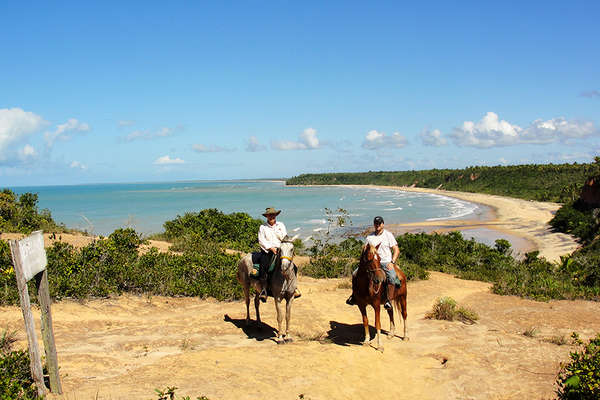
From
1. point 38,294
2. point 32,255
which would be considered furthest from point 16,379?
point 32,255

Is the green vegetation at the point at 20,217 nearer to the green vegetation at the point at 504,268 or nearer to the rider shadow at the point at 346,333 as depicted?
the rider shadow at the point at 346,333

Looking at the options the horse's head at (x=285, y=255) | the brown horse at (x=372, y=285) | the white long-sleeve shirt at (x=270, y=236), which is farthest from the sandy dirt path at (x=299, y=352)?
the white long-sleeve shirt at (x=270, y=236)

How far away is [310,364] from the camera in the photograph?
6.32 meters

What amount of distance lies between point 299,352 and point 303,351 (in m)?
0.09

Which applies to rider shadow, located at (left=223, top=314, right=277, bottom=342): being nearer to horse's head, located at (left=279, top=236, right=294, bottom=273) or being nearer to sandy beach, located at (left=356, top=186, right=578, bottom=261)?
horse's head, located at (left=279, top=236, right=294, bottom=273)

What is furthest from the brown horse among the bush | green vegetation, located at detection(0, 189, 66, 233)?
the bush

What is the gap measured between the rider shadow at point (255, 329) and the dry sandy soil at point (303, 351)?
0.02 meters

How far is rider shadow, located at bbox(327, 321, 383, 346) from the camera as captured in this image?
7875 mm

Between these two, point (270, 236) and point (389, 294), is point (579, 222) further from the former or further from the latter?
point (270, 236)

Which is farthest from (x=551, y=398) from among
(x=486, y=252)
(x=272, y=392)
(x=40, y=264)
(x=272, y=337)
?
(x=486, y=252)

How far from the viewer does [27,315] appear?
440 centimetres

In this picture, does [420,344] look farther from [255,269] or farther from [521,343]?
[255,269]

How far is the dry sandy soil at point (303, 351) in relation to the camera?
5.54 m

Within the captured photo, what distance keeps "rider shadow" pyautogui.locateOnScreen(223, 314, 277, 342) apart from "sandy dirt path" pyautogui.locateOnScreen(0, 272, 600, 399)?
25mm
